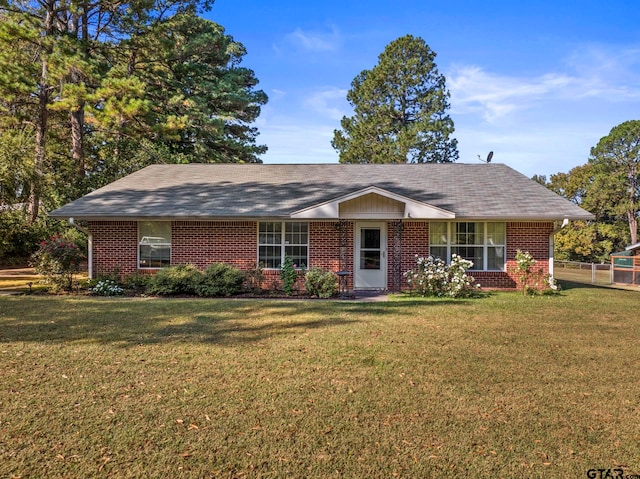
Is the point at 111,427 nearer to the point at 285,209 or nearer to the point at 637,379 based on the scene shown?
the point at 637,379

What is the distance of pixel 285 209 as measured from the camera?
1300 cm

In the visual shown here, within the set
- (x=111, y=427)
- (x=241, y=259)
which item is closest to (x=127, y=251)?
(x=241, y=259)

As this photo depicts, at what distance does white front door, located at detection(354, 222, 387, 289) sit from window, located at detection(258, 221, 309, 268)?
163 centimetres

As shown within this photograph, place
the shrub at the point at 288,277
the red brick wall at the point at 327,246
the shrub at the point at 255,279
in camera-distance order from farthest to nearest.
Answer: the red brick wall at the point at 327,246, the shrub at the point at 255,279, the shrub at the point at 288,277

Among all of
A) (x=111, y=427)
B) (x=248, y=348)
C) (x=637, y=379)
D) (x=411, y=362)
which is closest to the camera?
(x=111, y=427)

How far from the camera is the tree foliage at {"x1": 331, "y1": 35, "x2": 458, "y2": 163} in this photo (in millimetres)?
32906

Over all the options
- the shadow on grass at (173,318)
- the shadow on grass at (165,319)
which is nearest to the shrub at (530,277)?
the shadow on grass at (173,318)

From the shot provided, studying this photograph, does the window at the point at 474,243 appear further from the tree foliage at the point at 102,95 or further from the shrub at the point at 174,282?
the tree foliage at the point at 102,95

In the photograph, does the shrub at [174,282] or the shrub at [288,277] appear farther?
the shrub at [288,277]

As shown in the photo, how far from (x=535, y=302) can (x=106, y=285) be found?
37.6 feet

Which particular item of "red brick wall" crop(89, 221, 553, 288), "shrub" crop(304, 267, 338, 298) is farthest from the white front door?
"shrub" crop(304, 267, 338, 298)

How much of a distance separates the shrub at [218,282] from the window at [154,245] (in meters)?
2.27

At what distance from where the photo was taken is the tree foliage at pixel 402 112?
3291cm

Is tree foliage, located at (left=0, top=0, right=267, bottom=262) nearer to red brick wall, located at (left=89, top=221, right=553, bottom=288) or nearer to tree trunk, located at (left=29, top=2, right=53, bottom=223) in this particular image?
tree trunk, located at (left=29, top=2, right=53, bottom=223)
